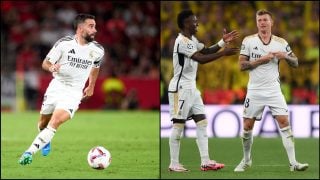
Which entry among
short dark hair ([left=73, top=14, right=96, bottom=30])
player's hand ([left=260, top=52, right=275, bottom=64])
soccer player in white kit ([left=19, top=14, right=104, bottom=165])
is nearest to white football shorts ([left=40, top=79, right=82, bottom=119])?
soccer player in white kit ([left=19, top=14, right=104, bottom=165])

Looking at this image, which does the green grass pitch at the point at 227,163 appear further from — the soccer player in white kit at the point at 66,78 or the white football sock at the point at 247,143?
the soccer player in white kit at the point at 66,78

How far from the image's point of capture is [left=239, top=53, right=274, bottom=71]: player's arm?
623 centimetres

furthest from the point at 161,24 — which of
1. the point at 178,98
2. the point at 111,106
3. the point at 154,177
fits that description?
the point at 111,106

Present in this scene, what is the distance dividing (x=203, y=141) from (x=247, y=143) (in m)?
0.41

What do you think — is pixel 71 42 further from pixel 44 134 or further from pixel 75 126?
pixel 75 126

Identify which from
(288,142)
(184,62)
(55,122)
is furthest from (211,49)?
(55,122)

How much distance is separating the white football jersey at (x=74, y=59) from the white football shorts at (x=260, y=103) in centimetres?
120

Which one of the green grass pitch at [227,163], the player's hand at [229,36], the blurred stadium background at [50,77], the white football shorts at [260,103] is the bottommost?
the green grass pitch at [227,163]

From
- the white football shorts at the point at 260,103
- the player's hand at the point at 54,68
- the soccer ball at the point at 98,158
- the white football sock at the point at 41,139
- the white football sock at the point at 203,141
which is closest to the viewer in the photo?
the player's hand at the point at 54,68

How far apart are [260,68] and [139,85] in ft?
68.9

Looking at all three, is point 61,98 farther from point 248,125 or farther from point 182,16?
point 248,125

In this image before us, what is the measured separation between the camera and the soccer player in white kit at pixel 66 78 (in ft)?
20.5

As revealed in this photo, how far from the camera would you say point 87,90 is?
6.25 metres

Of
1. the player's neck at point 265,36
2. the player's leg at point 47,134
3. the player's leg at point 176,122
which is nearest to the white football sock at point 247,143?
the player's leg at point 176,122
